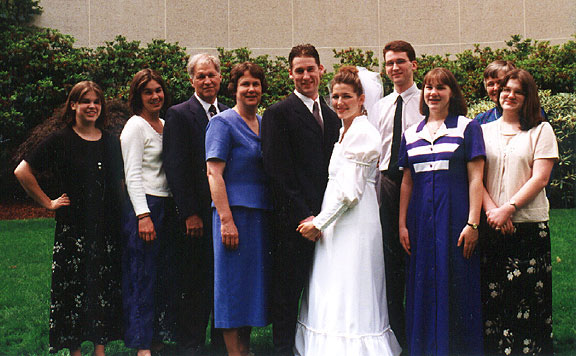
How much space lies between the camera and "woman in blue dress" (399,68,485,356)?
3.93 metres

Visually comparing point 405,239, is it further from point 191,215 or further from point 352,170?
point 191,215

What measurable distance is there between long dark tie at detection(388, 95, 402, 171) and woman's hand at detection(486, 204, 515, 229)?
2.95 feet

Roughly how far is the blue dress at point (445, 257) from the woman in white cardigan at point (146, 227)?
197 centimetres

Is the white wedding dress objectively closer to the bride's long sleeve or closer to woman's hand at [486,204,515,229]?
the bride's long sleeve

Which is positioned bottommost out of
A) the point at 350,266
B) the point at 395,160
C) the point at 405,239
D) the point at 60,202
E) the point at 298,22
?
the point at 350,266

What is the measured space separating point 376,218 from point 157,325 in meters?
1.95

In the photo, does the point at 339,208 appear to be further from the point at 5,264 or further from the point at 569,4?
the point at 569,4

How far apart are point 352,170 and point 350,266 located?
0.68 m

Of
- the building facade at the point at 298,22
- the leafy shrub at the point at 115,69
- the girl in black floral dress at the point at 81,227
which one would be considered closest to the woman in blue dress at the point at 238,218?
the girl in black floral dress at the point at 81,227

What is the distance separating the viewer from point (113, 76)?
11336 millimetres

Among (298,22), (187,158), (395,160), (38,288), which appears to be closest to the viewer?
(187,158)

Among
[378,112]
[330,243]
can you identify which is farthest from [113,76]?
[330,243]

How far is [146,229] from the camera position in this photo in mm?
4359

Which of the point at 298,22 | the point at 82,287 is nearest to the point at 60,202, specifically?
the point at 82,287
